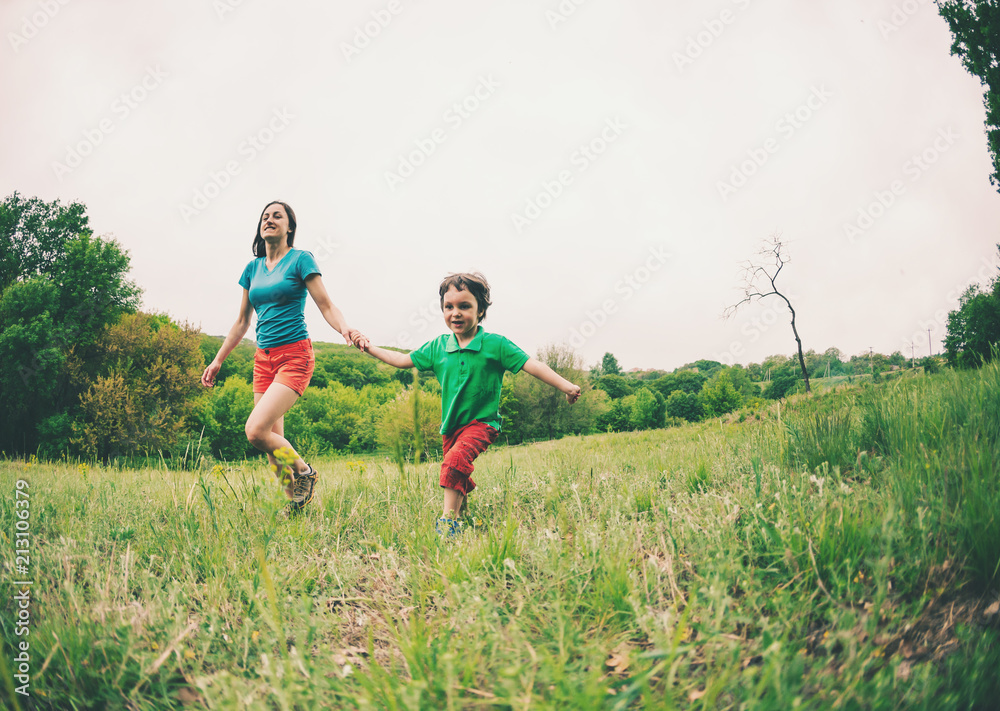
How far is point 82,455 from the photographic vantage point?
27.4 m

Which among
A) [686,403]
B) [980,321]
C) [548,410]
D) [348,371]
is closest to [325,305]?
[980,321]

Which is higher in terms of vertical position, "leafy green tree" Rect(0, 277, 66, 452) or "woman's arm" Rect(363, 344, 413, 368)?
"leafy green tree" Rect(0, 277, 66, 452)

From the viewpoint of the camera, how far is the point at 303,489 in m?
3.73

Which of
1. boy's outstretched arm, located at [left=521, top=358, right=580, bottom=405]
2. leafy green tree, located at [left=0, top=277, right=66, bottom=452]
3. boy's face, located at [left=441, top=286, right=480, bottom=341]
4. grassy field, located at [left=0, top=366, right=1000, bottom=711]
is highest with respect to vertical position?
leafy green tree, located at [left=0, top=277, right=66, bottom=452]

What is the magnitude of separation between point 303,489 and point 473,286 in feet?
7.00

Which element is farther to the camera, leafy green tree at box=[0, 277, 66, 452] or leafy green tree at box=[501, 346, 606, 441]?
leafy green tree at box=[501, 346, 606, 441]

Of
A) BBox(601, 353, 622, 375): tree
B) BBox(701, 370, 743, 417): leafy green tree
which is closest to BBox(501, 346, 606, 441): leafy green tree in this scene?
BBox(701, 370, 743, 417): leafy green tree

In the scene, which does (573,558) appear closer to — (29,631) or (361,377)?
(29,631)

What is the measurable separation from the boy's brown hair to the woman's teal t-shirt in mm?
1096

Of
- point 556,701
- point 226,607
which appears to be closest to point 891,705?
point 556,701

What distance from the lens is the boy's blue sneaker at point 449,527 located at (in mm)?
2640

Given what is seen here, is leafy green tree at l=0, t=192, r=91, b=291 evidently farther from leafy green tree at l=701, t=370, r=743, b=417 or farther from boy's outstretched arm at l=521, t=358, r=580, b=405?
leafy green tree at l=701, t=370, r=743, b=417

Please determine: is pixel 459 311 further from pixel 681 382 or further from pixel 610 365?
pixel 610 365

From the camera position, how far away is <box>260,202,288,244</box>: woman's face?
403 centimetres
